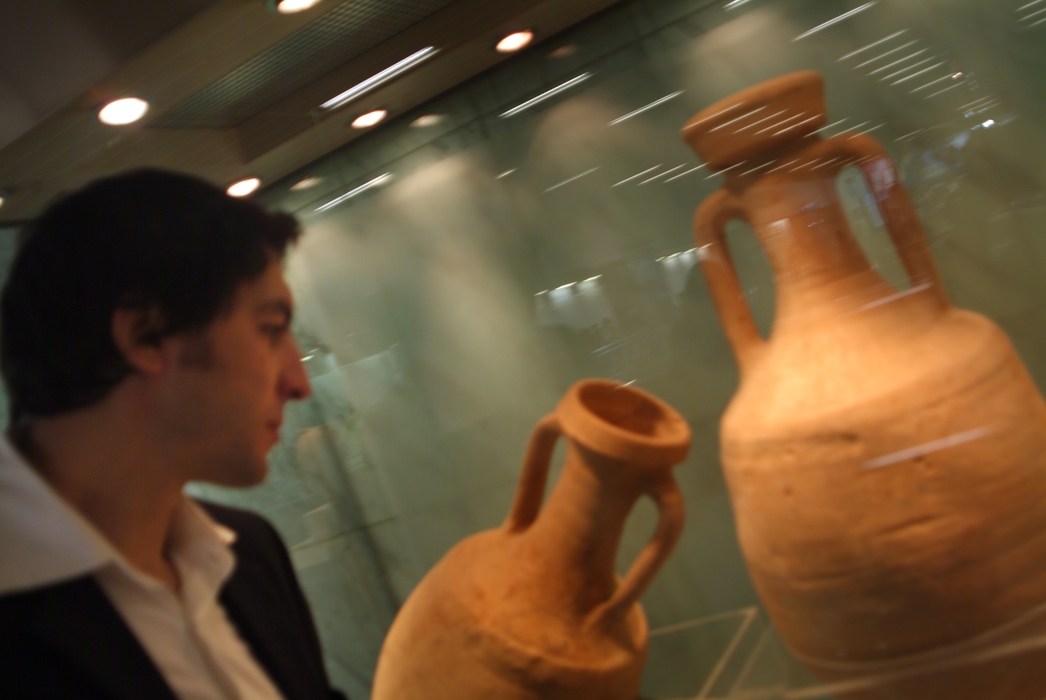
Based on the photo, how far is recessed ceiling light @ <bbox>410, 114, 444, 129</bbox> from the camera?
1.14 metres

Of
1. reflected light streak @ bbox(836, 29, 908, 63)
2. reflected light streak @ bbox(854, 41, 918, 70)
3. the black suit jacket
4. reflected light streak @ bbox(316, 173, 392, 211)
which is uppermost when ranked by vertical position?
reflected light streak @ bbox(316, 173, 392, 211)

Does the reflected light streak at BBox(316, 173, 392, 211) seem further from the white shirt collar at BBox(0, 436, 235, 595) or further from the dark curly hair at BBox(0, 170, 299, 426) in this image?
the white shirt collar at BBox(0, 436, 235, 595)

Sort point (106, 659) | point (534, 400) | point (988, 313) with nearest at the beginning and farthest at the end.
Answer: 1. point (106, 659)
2. point (988, 313)
3. point (534, 400)

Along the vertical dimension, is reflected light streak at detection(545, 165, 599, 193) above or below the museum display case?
above

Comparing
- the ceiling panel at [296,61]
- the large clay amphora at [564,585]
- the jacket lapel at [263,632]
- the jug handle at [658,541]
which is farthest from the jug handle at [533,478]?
the ceiling panel at [296,61]

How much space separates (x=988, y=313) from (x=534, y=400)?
57cm

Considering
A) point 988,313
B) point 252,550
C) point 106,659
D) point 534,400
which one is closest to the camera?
point 106,659

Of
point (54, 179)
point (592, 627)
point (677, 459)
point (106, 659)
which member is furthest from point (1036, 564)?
point (54, 179)

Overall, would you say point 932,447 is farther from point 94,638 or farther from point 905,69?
point 94,638

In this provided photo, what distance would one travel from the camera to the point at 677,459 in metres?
1.02

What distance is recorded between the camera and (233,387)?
0.73m

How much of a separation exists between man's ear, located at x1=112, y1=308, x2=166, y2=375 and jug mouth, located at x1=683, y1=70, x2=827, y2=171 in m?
0.62

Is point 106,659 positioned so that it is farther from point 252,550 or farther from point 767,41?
point 767,41

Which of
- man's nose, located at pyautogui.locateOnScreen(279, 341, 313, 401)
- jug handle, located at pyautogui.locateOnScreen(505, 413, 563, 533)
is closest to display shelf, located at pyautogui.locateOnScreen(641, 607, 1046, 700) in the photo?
jug handle, located at pyautogui.locateOnScreen(505, 413, 563, 533)
